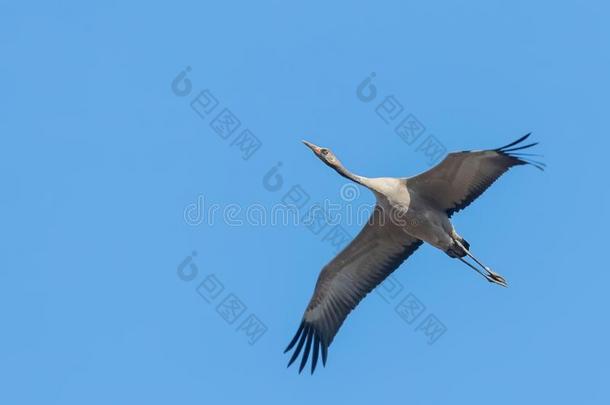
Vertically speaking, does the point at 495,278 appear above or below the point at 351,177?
below

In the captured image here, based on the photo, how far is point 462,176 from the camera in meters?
24.4

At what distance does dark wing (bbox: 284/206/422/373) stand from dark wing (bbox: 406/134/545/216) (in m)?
1.24

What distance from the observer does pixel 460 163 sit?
24.1 meters

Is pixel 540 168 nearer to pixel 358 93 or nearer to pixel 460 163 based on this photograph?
pixel 460 163

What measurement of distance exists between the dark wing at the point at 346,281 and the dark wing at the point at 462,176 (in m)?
1.24

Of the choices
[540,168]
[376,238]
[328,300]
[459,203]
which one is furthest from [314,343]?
[540,168]

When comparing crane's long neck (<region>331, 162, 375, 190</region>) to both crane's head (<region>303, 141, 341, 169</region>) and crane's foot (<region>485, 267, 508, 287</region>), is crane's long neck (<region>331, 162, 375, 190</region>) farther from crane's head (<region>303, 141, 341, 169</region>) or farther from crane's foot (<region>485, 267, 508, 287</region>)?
crane's foot (<region>485, 267, 508, 287</region>)

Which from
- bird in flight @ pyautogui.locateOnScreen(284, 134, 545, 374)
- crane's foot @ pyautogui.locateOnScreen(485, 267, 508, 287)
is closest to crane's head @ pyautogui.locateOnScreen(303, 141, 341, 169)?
bird in flight @ pyautogui.locateOnScreen(284, 134, 545, 374)

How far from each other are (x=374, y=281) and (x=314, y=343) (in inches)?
72.5

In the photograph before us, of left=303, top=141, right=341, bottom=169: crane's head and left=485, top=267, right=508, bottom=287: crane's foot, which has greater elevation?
left=303, top=141, right=341, bottom=169: crane's head

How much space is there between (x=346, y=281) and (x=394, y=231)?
1.54 m

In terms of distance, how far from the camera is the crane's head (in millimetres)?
24250

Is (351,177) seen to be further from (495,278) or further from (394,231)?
(495,278)

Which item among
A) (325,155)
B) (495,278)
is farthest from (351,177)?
(495,278)
